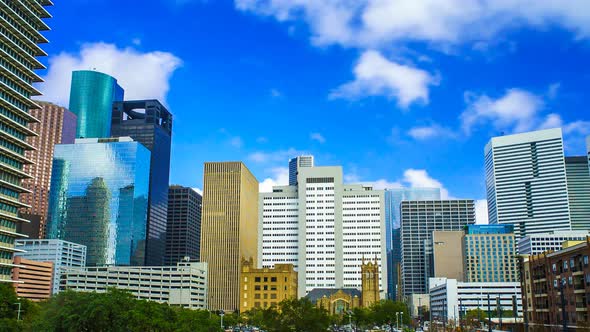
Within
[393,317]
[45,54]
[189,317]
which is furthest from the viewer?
[393,317]

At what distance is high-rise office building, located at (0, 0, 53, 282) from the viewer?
124m

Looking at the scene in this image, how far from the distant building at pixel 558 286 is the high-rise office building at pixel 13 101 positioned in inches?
4133

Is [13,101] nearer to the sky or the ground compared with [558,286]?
nearer to the sky

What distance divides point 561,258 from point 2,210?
110 m

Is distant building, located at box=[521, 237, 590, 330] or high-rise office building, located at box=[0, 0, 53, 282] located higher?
high-rise office building, located at box=[0, 0, 53, 282]

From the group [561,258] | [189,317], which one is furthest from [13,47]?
[561,258]

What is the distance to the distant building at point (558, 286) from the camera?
335ft

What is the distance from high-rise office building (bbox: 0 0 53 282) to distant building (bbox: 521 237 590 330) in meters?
105

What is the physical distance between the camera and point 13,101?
423ft

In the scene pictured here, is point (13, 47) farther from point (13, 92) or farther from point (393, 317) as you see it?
point (393, 317)

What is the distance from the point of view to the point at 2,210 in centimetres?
12294

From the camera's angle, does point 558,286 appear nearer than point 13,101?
Yes

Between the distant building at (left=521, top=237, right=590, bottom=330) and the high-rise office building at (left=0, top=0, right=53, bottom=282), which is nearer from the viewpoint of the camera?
the distant building at (left=521, top=237, right=590, bottom=330)

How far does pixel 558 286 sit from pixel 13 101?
380 ft
